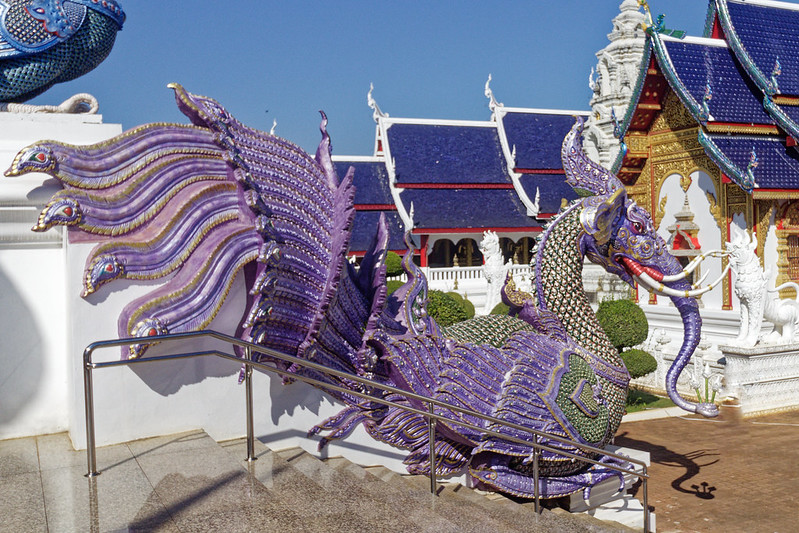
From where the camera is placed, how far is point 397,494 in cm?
430

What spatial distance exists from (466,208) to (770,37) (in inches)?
367

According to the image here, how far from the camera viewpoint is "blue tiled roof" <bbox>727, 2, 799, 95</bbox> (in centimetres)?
1485

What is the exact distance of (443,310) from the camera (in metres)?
11.5

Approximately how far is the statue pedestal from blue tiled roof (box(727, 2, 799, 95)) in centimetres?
555

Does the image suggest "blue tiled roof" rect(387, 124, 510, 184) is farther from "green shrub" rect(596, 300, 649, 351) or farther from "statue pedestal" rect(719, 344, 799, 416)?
"statue pedestal" rect(719, 344, 799, 416)

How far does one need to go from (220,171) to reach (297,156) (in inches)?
21.0

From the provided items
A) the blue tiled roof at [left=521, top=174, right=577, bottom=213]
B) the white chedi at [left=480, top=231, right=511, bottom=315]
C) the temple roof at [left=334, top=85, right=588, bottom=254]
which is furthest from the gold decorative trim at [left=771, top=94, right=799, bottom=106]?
the blue tiled roof at [left=521, top=174, right=577, bottom=213]

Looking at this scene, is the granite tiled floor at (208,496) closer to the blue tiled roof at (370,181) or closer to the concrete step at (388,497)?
the concrete step at (388,497)

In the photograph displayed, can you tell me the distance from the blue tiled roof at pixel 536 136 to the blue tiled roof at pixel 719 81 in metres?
8.26

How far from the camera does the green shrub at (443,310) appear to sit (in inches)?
447

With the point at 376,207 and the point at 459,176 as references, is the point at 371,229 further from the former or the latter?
the point at 459,176

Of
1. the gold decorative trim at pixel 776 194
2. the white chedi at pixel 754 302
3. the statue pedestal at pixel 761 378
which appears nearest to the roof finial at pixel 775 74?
the gold decorative trim at pixel 776 194

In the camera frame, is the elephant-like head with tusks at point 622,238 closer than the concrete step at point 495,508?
No

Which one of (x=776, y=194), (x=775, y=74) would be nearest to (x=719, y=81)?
(x=775, y=74)
